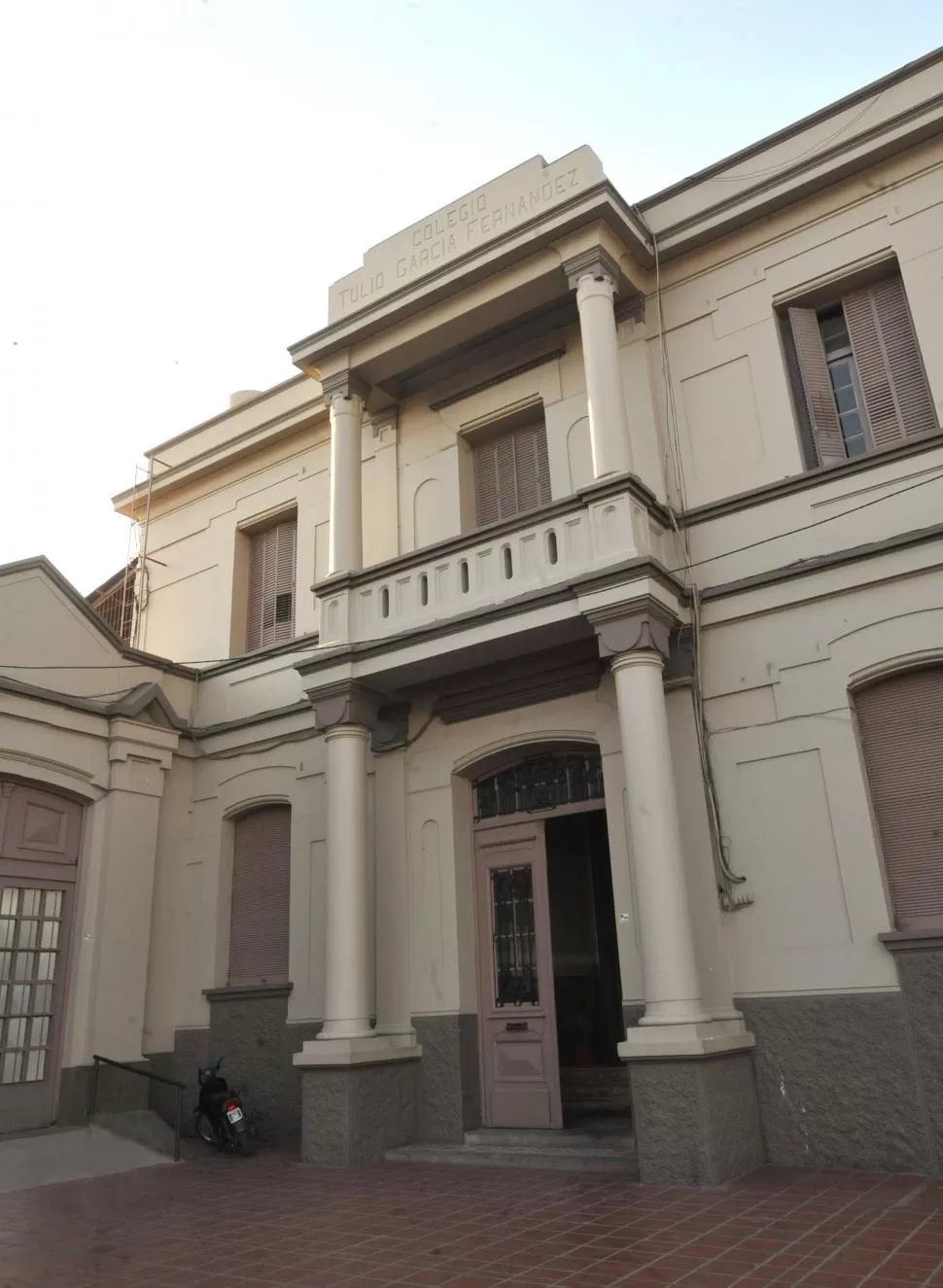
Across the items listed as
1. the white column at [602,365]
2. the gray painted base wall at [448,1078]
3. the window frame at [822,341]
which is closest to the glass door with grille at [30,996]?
the gray painted base wall at [448,1078]

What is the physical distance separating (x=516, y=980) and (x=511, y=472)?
17.1 feet

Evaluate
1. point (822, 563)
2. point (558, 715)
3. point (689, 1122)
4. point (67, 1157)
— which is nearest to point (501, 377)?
point (558, 715)

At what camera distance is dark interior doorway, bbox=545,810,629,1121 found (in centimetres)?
1242

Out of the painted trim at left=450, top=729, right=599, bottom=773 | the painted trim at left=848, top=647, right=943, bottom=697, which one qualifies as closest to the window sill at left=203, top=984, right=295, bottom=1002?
the painted trim at left=450, top=729, right=599, bottom=773

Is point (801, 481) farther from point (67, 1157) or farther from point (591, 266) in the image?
point (67, 1157)

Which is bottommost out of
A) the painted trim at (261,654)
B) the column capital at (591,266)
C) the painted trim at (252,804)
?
the painted trim at (252,804)

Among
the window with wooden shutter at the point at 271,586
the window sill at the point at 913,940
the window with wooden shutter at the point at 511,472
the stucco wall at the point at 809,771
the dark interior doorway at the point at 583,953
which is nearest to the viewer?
the window sill at the point at 913,940

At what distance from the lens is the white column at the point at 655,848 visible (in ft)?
24.6

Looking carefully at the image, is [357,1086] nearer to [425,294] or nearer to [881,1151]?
[881,1151]

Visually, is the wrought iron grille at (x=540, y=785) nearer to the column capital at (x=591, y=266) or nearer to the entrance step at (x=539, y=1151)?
the entrance step at (x=539, y=1151)

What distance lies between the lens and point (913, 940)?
24.1ft

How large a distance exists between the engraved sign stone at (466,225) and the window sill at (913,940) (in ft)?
22.6

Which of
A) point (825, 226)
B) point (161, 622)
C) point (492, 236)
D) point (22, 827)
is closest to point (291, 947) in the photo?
point (22, 827)

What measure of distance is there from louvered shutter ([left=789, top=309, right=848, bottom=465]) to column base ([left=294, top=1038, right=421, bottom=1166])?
21.6 feet
